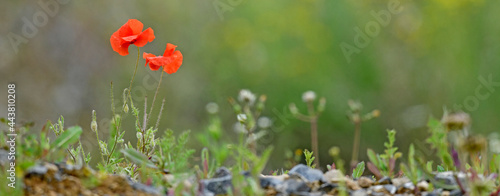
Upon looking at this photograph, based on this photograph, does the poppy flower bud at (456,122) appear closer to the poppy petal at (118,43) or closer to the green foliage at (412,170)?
the green foliage at (412,170)

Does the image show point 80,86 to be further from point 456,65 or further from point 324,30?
point 456,65

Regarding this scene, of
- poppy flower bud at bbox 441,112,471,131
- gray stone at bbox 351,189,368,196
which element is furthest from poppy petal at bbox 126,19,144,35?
poppy flower bud at bbox 441,112,471,131

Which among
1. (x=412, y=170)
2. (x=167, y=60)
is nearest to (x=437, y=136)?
(x=412, y=170)

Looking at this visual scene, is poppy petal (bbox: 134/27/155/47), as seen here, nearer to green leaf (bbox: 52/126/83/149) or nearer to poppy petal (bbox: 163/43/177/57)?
poppy petal (bbox: 163/43/177/57)

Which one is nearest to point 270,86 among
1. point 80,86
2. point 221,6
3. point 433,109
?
point 221,6

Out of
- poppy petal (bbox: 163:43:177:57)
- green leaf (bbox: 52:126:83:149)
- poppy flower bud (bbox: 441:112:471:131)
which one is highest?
poppy petal (bbox: 163:43:177:57)

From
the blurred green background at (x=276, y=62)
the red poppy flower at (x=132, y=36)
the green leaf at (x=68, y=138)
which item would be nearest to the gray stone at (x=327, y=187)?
the green leaf at (x=68, y=138)
